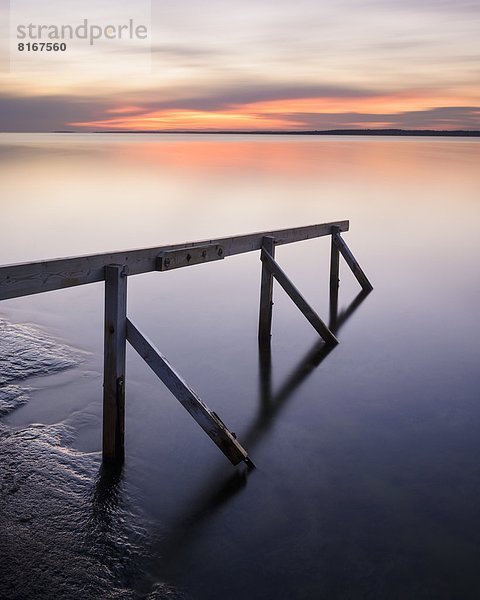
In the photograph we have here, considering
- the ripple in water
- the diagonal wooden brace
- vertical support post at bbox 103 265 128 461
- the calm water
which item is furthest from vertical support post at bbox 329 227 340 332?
the ripple in water

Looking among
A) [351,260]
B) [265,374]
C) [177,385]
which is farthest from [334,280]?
[177,385]

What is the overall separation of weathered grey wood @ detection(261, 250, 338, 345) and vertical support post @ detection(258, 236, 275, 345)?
8cm

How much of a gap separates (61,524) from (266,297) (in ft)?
14.6

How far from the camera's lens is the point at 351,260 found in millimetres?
11062

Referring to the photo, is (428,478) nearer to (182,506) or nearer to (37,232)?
(182,506)

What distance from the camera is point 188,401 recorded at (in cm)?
482

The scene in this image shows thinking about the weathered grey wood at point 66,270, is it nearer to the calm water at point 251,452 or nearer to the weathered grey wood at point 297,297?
the calm water at point 251,452

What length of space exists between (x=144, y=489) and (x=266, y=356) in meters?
3.60

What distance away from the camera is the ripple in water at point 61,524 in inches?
143

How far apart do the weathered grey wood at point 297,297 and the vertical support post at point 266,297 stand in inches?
3.1

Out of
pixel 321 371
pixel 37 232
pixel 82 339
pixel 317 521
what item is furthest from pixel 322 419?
pixel 37 232

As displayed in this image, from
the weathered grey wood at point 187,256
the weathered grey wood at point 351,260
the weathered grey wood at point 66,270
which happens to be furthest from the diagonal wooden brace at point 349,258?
the weathered grey wood at point 66,270

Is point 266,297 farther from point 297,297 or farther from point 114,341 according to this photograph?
point 114,341

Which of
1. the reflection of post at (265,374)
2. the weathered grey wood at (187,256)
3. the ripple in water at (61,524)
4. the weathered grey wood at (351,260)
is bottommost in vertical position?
the reflection of post at (265,374)
